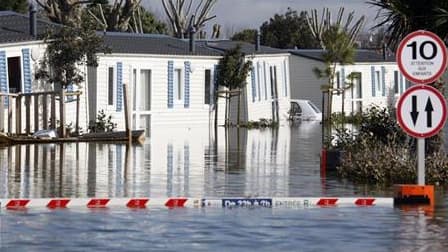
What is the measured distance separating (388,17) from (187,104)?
935 inches

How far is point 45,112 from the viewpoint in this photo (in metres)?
33.8

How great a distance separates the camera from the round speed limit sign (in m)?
15.7

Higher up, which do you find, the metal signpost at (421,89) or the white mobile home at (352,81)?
the white mobile home at (352,81)

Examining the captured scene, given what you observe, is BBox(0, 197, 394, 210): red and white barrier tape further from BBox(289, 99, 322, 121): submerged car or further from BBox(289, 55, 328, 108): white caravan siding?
BBox(289, 55, 328, 108): white caravan siding

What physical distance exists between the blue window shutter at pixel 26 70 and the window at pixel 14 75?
0.59ft

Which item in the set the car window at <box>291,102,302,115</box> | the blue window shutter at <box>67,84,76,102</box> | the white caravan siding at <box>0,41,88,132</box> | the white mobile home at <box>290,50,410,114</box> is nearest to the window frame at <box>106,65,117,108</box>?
the blue window shutter at <box>67,84,76,102</box>

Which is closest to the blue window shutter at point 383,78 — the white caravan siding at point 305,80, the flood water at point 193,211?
the white caravan siding at point 305,80

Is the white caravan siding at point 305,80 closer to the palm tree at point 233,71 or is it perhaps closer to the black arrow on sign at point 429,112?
the palm tree at point 233,71

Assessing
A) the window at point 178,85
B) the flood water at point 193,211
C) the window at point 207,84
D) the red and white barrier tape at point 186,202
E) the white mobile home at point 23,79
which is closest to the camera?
the flood water at point 193,211

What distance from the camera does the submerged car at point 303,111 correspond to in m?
55.8

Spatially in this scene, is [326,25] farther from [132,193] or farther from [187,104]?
[132,193]

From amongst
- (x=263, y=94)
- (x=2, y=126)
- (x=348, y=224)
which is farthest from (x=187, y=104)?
(x=348, y=224)

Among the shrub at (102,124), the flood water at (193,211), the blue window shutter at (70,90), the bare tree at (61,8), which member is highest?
the bare tree at (61,8)

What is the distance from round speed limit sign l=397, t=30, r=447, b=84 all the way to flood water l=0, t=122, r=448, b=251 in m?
1.76
